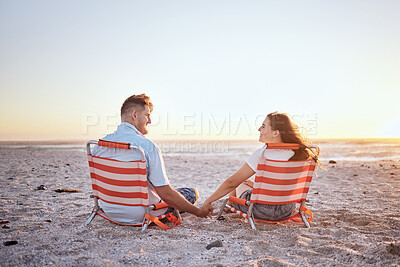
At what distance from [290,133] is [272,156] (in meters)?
0.41

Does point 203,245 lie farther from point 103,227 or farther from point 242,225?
point 103,227

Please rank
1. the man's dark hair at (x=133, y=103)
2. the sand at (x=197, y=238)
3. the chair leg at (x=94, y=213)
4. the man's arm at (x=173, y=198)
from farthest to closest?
the chair leg at (x=94, y=213) < the man's dark hair at (x=133, y=103) < the man's arm at (x=173, y=198) < the sand at (x=197, y=238)

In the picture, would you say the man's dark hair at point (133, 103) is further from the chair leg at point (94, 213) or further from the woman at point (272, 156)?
the woman at point (272, 156)

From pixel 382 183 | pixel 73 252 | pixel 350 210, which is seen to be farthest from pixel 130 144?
pixel 382 183

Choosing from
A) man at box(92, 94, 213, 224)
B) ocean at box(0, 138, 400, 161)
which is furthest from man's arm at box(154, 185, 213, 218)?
ocean at box(0, 138, 400, 161)

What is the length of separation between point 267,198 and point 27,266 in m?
2.53

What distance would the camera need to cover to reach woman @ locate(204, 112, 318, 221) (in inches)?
135

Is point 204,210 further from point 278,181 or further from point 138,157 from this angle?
point 138,157

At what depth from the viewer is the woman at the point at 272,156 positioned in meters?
3.42

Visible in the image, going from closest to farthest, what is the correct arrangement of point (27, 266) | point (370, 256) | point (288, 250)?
point (27, 266), point (370, 256), point (288, 250)

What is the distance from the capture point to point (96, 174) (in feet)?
11.2

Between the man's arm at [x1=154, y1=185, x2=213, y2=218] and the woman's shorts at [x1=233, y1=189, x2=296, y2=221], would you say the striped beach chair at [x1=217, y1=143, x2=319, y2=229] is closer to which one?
the woman's shorts at [x1=233, y1=189, x2=296, y2=221]

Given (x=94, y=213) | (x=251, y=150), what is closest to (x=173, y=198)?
(x=94, y=213)

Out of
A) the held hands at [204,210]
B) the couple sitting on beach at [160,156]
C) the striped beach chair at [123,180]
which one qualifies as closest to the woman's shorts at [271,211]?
the couple sitting on beach at [160,156]
